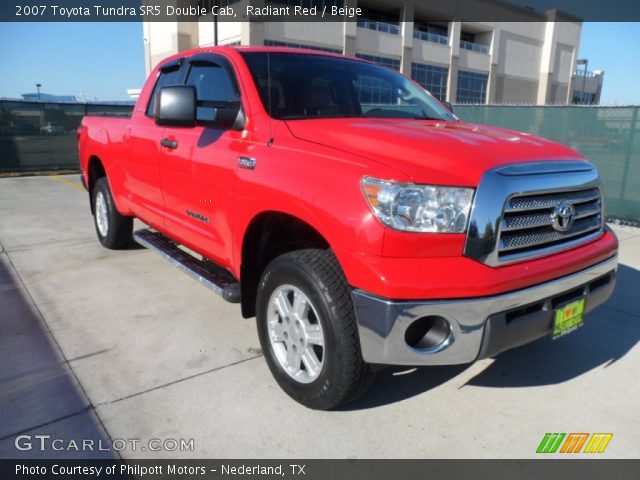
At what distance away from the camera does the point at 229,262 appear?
339 cm

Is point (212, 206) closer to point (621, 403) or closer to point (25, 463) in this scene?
point (25, 463)

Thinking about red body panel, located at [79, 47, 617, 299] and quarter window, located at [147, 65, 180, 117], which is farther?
quarter window, located at [147, 65, 180, 117]

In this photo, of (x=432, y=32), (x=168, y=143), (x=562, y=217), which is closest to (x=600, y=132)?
(x=562, y=217)

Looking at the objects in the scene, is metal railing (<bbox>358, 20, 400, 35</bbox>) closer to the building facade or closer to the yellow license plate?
the building facade

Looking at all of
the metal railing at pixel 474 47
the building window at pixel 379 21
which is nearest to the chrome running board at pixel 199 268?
the building window at pixel 379 21

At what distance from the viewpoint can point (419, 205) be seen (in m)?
2.31

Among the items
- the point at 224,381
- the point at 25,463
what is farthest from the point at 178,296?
the point at 25,463

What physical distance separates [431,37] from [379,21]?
5.20m

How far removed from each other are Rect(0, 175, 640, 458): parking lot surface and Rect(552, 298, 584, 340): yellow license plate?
0.52 meters

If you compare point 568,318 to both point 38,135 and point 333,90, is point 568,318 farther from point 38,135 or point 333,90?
point 38,135

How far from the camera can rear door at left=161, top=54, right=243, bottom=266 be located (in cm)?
328

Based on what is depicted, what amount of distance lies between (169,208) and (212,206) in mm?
842

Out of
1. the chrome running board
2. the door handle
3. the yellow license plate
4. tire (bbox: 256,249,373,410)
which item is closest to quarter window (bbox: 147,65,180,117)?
the door handle

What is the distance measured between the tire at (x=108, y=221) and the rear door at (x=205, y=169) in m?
1.74
